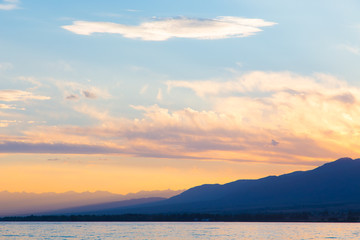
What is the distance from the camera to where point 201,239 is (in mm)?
160500

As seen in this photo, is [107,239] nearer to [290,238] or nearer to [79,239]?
[79,239]

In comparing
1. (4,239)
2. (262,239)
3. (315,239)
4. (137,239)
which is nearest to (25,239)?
(4,239)

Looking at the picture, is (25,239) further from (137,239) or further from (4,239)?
(137,239)

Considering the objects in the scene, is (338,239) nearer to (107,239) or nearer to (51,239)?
(107,239)

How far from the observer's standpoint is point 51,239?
163 metres

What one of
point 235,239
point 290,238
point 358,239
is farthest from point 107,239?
point 358,239

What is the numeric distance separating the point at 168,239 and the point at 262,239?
25.5 meters

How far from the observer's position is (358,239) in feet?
528

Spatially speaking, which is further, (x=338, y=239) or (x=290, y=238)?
(x=290, y=238)

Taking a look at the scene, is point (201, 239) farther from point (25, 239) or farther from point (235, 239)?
point (25, 239)

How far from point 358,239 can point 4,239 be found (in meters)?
94.9

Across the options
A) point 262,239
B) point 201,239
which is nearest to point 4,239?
point 201,239

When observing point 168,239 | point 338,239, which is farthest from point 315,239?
point 168,239

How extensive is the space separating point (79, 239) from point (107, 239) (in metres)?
7.49
